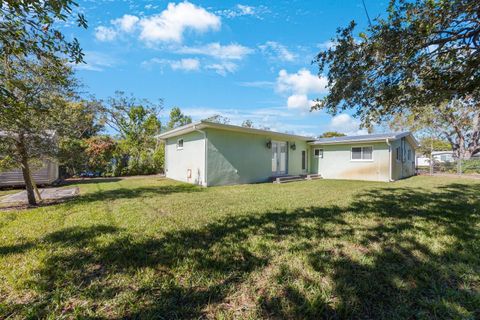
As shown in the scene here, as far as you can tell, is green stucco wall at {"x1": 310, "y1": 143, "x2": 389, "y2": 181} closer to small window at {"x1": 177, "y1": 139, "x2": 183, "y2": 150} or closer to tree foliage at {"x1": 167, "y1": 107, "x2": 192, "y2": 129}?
small window at {"x1": 177, "y1": 139, "x2": 183, "y2": 150}

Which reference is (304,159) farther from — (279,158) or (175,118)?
(175,118)

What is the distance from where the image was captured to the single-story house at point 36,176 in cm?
967

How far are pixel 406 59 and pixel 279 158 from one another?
9.38 m

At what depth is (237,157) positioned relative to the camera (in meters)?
11.1

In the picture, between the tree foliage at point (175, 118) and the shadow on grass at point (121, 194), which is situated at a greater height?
the tree foliage at point (175, 118)

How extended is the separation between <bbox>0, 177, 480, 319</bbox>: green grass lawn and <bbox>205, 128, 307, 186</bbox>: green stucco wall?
17.5 feet

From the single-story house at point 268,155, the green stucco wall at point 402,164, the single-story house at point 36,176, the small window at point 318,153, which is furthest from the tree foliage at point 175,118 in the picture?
the green stucco wall at point 402,164

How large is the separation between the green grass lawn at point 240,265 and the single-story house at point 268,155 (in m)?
5.59

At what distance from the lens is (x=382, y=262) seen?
286cm

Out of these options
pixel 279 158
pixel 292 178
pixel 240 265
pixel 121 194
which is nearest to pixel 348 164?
pixel 292 178

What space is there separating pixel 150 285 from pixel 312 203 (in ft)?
16.4

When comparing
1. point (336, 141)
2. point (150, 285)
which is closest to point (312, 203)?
point (150, 285)

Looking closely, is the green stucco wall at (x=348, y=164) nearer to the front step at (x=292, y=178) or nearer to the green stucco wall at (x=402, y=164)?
the green stucco wall at (x=402, y=164)

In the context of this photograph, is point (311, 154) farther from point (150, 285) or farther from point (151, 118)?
point (150, 285)
